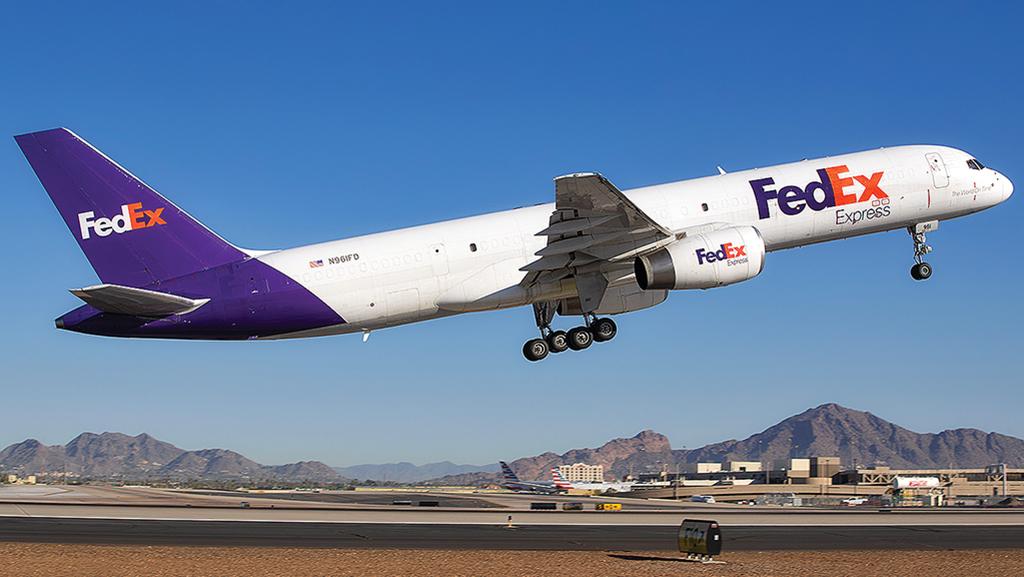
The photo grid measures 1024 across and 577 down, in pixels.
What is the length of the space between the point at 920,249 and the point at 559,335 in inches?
650

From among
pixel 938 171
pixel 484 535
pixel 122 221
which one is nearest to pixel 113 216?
pixel 122 221

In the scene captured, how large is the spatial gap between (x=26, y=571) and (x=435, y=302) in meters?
17.9

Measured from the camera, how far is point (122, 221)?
38.7m

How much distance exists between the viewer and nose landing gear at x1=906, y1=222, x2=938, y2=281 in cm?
4712

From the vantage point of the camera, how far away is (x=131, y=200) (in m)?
39.0

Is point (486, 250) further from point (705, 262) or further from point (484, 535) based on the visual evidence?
point (484, 535)

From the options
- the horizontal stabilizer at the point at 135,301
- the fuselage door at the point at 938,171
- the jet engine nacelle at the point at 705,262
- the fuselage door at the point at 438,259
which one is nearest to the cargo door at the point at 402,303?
the fuselage door at the point at 438,259

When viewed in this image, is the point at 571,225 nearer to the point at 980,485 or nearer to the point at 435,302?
the point at 435,302

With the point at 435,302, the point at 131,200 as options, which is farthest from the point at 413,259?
the point at 131,200

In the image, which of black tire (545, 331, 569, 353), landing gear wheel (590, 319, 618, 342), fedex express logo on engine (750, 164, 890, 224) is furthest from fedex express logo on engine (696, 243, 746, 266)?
black tire (545, 331, 569, 353)

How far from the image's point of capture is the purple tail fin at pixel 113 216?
125 ft

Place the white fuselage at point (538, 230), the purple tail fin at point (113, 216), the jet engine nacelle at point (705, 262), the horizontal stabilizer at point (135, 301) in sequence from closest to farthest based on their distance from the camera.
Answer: the horizontal stabilizer at point (135, 301), the purple tail fin at point (113, 216), the jet engine nacelle at point (705, 262), the white fuselage at point (538, 230)

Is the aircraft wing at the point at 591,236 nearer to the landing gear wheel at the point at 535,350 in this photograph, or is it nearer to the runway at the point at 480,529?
the landing gear wheel at the point at 535,350

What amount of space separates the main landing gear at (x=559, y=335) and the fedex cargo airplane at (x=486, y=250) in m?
0.06
